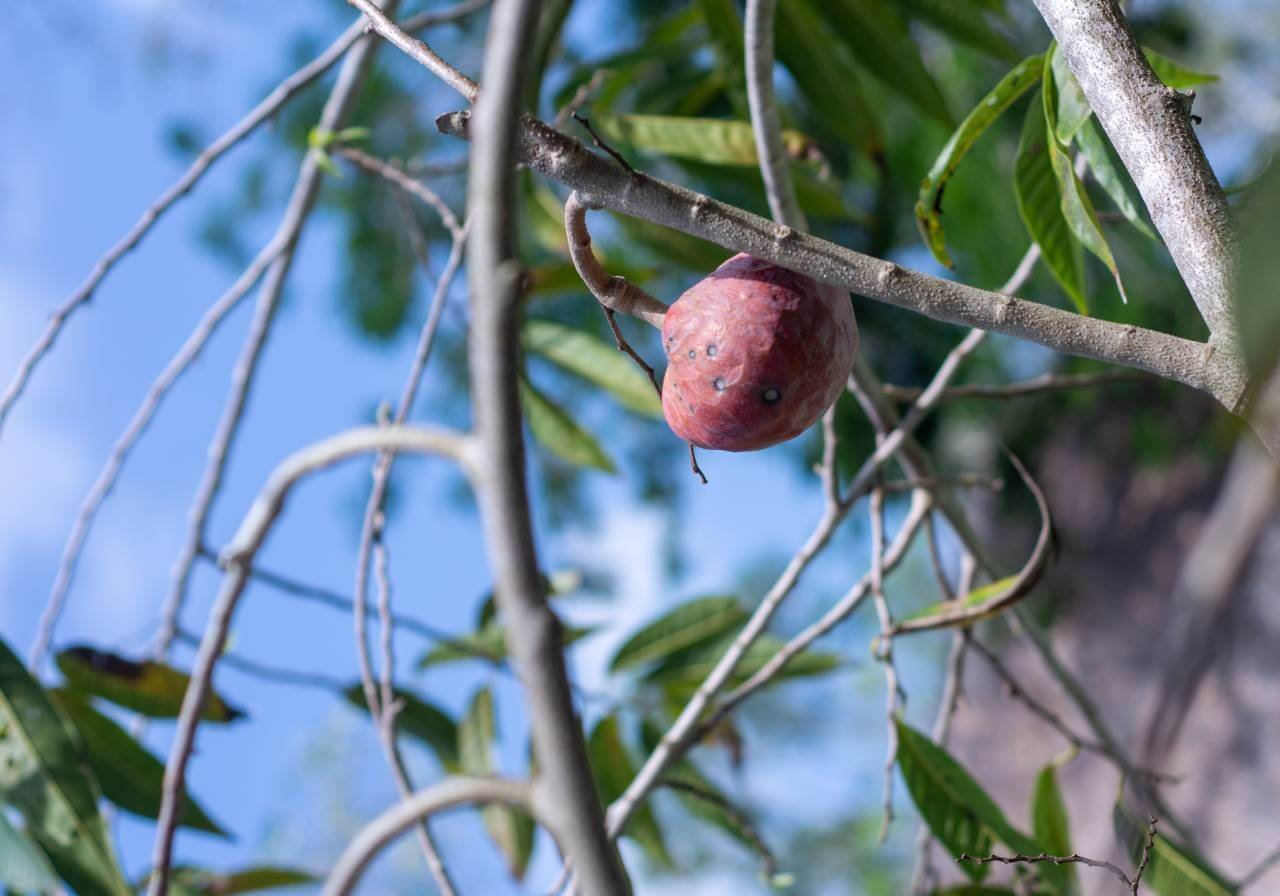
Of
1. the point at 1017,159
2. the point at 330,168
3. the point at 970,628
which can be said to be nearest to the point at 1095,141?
the point at 1017,159

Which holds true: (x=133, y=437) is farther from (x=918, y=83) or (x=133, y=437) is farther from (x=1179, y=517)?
(x=1179, y=517)

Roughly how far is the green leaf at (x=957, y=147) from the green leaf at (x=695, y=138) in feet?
0.90

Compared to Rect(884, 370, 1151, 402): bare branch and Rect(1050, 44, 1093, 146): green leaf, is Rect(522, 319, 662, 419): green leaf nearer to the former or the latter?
Rect(884, 370, 1151, 402): bare branch

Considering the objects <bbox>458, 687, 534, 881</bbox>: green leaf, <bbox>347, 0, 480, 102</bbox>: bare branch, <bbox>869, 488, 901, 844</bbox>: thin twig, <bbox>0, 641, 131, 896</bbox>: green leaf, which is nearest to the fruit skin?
<bbox>347, 0, 480, 102</bbox>: bare branch

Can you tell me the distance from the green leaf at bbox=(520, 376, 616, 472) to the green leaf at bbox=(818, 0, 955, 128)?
19.1 inches

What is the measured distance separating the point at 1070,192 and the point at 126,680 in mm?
913

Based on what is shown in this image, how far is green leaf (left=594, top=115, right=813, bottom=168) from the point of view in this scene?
3.27ft

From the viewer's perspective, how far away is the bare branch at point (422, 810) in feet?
0.94

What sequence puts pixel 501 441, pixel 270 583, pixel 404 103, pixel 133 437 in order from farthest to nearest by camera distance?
pixel 404 103
pixel 133 437
pixel 270 583
pixel 501 441

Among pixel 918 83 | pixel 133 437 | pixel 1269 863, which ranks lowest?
pixel 1269 863

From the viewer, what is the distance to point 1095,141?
0.65 meters

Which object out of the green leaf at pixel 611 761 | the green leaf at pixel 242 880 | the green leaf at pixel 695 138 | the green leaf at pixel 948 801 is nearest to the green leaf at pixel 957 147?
the green leaf at pixel 695 138

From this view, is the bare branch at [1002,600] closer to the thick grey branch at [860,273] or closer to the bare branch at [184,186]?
the thick grey branch at [860,273]

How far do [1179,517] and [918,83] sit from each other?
3.13 meters
